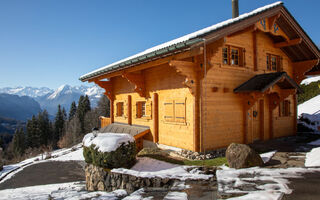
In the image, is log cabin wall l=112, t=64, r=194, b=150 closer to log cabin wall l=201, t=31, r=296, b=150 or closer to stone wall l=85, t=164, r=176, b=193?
log cabin wall l=201, t=31, r=296, b=150

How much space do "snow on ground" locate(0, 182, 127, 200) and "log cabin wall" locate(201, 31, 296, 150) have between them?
4006 mm

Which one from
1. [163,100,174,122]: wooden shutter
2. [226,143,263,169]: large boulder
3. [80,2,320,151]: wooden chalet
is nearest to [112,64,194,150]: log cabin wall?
[80,2,320,151]: wooden chalet

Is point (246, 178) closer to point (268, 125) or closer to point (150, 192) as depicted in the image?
point (150, 192)

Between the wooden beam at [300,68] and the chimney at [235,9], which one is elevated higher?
the chimney at [235,9]

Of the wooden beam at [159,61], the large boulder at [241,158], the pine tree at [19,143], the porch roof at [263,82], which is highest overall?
the wooden beam at [159,61]

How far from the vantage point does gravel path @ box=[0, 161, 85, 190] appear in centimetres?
1086

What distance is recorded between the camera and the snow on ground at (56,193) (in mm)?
6691

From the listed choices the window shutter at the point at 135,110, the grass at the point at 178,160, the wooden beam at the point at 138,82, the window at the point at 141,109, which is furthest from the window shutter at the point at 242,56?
the window shutter at the point at 135,110

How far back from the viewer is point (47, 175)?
472 inches

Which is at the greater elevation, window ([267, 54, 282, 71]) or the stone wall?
window ([267, 54, 282, 71])

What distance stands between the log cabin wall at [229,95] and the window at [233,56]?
0.17m

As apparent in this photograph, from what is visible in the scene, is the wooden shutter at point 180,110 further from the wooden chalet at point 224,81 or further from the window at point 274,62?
the window at point 274,62

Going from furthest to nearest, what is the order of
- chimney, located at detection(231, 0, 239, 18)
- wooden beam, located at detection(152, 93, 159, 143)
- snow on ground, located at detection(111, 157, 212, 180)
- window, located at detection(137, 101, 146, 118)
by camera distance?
window, located at detection(137, 101, 146, 118)
chimney, located at detection(231, 0, 239, 18)
wooden beam, located at detection(152, 93, 159, 143)
snow on ground, located at detection(111, 157, 212, 180)

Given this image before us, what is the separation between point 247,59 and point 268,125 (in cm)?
Answer: 406
